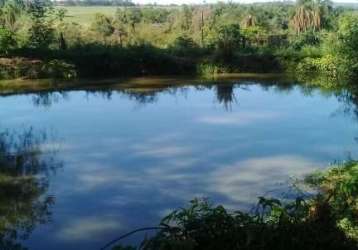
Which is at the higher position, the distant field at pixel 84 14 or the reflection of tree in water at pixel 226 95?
the distant field at pixel 84 14

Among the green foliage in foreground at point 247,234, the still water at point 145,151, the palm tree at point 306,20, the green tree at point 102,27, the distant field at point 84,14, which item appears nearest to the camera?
the green foliage in foreground at point 247,234

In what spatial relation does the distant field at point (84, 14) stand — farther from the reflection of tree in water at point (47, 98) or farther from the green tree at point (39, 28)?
the reflection of tree in water at point (47, 98)

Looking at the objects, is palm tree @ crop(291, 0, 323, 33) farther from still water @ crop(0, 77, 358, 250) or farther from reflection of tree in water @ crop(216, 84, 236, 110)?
still water @ crop(0, 77, 358, 250)

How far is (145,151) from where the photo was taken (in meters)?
8.97

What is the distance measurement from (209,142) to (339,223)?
16.0 feet

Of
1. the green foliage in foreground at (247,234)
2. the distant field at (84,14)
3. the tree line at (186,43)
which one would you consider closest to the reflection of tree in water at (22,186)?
the green foliage in foreground at (247,234)

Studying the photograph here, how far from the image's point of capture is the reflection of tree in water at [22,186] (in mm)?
5934

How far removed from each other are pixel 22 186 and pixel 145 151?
2263mm

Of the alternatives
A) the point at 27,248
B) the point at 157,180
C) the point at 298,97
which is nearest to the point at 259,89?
the point at 298,97

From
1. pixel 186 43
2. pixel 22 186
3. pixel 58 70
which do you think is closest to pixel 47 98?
pixel 58 70

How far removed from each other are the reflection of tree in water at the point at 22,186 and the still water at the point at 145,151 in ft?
0.05

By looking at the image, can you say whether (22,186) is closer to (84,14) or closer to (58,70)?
(58,70)

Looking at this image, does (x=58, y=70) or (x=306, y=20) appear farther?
(x=306, y=20)

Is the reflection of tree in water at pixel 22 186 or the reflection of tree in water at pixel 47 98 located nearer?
the reflection of tree in water at pixel 22 186
